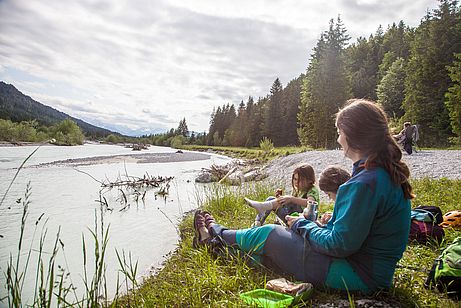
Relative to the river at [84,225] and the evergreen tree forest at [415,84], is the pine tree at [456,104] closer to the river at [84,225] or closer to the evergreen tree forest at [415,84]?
the evergreen tree forest at [415,84]

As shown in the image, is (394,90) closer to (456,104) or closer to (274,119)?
(456,104)

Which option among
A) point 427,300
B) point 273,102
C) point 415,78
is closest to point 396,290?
point 427,300

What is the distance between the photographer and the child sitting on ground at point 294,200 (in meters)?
4.02

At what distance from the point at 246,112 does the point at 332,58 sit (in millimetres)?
34541

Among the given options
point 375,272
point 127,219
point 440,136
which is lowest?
point 127,219

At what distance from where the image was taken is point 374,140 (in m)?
2.23

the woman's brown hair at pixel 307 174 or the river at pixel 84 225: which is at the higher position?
the woman's brown hair at pixel 307 174

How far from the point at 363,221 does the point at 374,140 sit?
23.8 inches

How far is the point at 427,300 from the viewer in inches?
91.0

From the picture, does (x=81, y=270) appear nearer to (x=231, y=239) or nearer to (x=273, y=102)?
(x=231, y=239)

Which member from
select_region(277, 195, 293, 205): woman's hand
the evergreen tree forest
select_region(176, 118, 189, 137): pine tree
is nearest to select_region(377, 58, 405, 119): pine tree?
the evergreen tree forest

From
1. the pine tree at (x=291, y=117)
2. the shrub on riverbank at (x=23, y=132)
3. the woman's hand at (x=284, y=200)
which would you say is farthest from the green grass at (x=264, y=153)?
the shrub on riverbank at (x=23, y=132)

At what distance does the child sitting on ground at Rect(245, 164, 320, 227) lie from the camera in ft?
13.2

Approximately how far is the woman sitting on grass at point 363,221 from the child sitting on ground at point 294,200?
1.44 m
